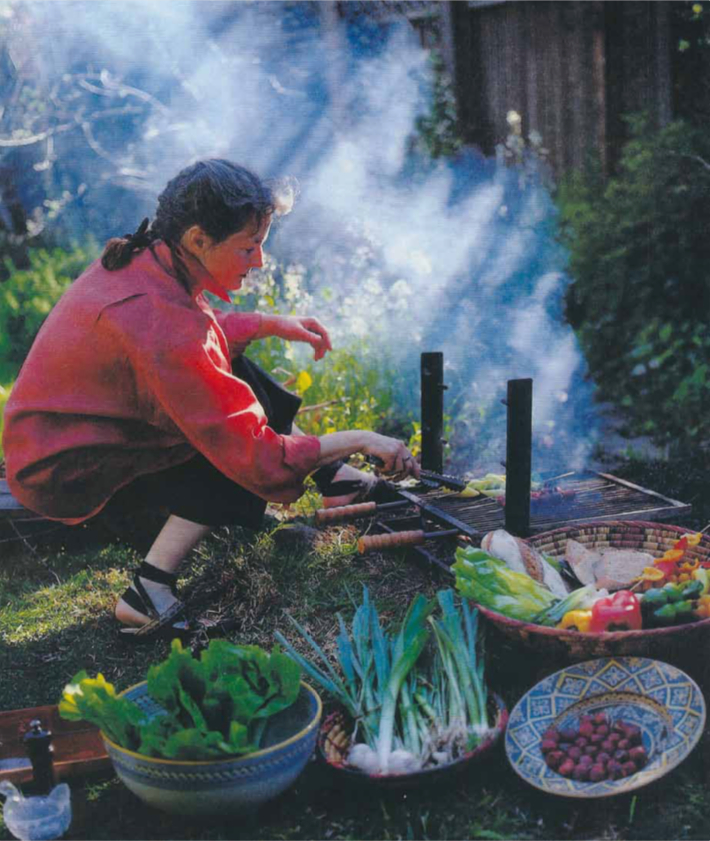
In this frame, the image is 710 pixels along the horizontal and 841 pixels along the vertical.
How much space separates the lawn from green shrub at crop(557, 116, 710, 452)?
1.58 ft

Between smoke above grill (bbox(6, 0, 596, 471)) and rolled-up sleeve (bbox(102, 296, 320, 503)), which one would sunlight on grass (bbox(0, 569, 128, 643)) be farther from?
smoke above grill (bbox(6, 0, 596, 471))

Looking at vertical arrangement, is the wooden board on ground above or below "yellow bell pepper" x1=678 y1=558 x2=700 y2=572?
below

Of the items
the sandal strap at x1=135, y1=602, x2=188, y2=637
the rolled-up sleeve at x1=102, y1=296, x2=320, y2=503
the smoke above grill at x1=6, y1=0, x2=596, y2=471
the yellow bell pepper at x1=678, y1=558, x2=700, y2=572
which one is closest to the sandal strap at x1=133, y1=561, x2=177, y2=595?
the sandal strap at x1=135, y1=602, x2=188, y2=637

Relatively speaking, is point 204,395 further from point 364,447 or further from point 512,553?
point 512,553

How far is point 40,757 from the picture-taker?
2020 mm

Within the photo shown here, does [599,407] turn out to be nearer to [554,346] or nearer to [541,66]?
[554,346]

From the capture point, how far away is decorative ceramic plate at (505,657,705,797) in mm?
1989

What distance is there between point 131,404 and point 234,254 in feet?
1.96

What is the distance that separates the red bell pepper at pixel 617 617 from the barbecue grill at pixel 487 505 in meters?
0.74

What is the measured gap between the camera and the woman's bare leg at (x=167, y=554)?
9.85ft

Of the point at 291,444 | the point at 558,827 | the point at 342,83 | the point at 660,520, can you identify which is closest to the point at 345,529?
the point at 291,444

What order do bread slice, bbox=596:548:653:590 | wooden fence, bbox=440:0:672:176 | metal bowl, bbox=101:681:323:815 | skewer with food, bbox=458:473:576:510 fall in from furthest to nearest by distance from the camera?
wooden fence, bbox=440:0:672:176 → skewer with food, bbox=458:473:576:510 → bread slice, bbox=596:548:653:590 → metal bowl, bbox=101:681:323:815

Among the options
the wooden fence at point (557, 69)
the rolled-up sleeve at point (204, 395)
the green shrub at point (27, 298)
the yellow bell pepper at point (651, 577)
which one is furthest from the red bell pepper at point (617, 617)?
the green shrub at point (27, 298)

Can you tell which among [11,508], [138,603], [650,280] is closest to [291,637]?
[138,603]
